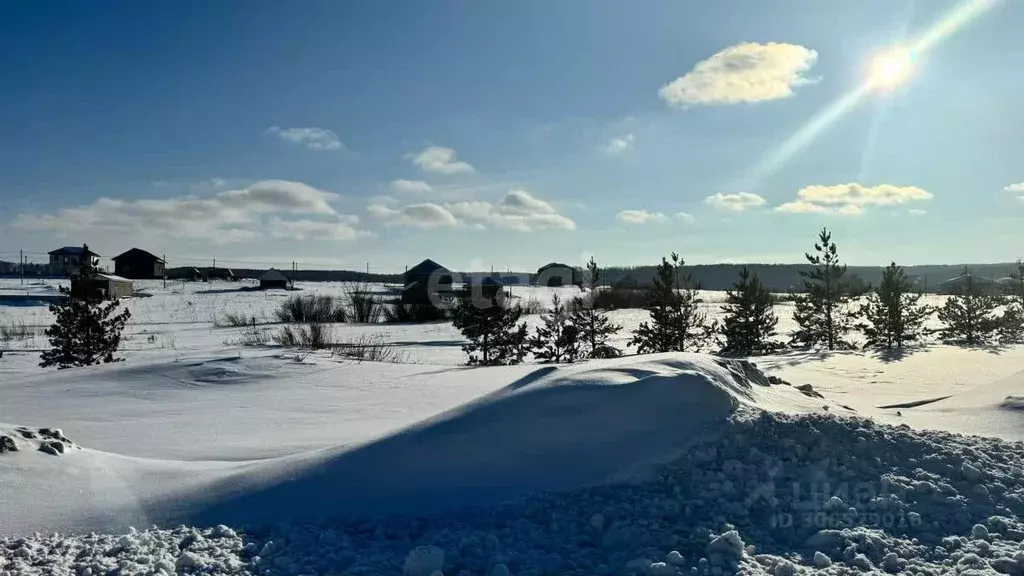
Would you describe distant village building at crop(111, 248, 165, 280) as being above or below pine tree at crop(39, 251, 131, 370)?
above

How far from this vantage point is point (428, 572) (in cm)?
268

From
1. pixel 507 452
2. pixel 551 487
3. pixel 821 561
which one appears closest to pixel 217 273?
pixel 507 452

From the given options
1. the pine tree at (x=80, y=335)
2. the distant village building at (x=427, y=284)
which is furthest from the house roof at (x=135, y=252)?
the pine tree at (x=80, y=335)

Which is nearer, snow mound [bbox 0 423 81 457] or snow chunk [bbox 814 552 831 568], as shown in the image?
snow chunk [bbox 814 552 831 568]

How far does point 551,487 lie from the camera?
360 cm

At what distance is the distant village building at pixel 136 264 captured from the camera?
191 feet

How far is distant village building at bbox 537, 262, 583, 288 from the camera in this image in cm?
6397

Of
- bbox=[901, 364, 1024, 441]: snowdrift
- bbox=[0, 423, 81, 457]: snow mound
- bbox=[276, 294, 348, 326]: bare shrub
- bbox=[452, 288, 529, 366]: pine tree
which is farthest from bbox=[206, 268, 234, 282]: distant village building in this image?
bbox=[901, 364, 1024, 441]: snowdrift

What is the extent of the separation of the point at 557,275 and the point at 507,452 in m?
62.2

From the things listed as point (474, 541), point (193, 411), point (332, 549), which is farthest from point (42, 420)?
point (474, 541)

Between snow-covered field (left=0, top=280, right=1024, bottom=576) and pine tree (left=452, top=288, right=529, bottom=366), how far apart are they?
730 centimetres

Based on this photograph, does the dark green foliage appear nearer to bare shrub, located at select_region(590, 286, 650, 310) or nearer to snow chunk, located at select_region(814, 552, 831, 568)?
bare shrub, located at select_region(590, 286, 650, 310)

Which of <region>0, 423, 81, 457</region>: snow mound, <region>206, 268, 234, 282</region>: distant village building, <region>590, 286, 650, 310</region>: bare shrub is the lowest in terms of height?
<region>0, 423, 81, 457</region>: snow mound

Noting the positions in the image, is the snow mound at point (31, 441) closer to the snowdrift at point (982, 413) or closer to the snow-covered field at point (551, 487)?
the snow-covered field at point (551, 487)
